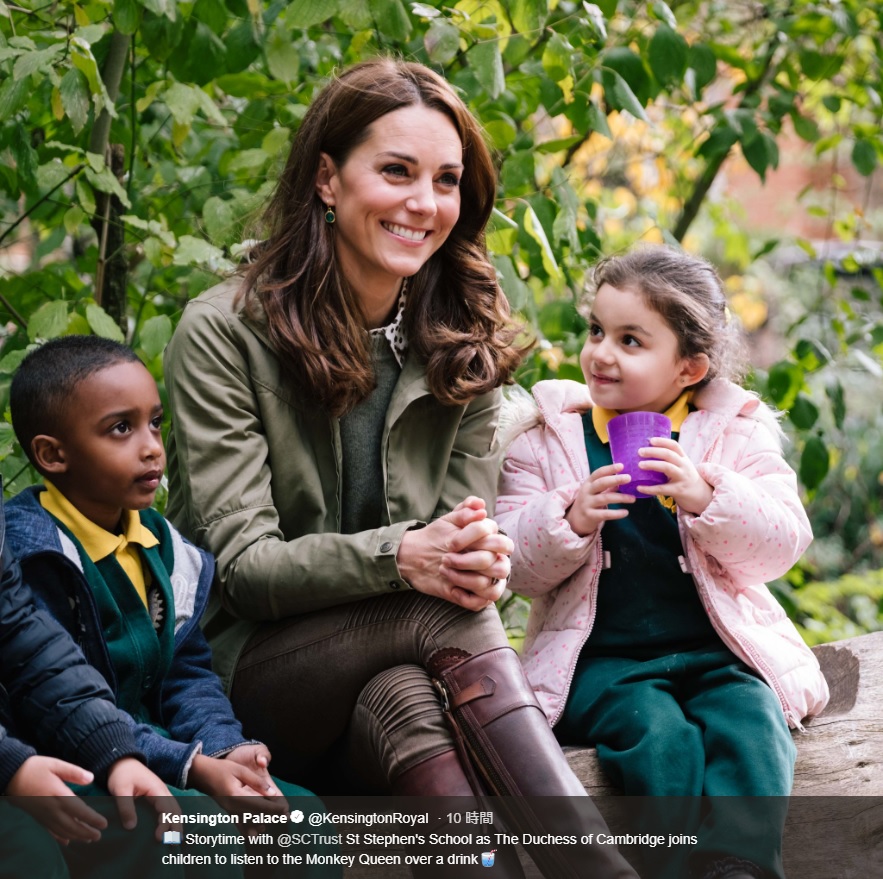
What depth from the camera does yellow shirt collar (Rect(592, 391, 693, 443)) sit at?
267 cm

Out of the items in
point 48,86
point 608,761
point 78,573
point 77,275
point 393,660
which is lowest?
point 608,761

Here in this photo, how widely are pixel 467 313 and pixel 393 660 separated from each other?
0.87 m

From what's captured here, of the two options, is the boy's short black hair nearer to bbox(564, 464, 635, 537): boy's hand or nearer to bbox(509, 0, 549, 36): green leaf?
bbox(564, 464, 635, 537): boy's hand

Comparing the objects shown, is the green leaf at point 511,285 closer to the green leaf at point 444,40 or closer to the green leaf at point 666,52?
the green leaf at point 444,40

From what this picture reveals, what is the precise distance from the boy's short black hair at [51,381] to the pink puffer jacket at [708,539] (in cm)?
93

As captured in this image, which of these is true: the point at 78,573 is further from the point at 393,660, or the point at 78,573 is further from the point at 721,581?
the point at 721,581

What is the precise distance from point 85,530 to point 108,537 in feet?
0.13

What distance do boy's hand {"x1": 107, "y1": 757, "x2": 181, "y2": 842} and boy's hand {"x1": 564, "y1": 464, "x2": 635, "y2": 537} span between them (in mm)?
1000

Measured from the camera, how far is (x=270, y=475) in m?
2.40

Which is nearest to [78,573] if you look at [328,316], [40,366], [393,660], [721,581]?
[40,366]

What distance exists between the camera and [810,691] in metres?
2.53

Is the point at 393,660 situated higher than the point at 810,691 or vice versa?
the point at 393,660

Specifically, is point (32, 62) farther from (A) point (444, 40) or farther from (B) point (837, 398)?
(B) point (837, 398)

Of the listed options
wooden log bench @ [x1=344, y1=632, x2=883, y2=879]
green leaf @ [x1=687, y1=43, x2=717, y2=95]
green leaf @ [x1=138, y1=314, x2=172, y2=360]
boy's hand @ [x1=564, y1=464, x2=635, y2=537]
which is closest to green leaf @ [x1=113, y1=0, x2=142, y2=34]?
green leaf @ [x1=138, y1=314, x2=172, y2=360]
